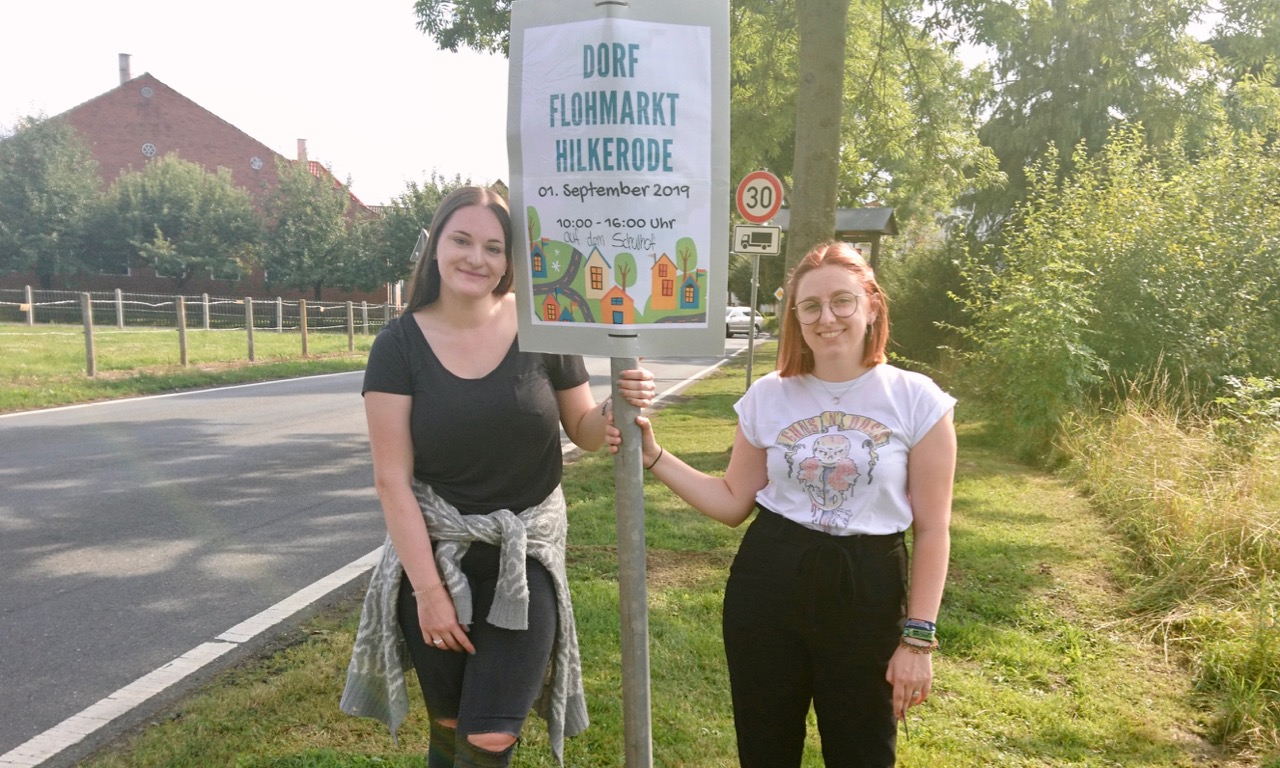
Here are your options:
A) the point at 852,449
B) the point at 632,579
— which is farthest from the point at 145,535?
the point at 852,449

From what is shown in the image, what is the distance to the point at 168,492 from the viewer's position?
742 cm

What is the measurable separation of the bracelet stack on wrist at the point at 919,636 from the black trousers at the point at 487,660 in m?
0.88

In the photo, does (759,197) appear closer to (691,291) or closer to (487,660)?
(691,291)

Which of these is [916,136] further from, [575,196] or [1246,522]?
[575,196]

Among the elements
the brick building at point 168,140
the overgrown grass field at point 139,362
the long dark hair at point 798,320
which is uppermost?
the brick building at point 168,140

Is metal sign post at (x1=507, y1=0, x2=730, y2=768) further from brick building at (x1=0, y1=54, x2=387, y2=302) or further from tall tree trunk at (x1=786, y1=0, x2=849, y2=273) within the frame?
brick building at (x1=0, y1=54, x2=387, y2=302)

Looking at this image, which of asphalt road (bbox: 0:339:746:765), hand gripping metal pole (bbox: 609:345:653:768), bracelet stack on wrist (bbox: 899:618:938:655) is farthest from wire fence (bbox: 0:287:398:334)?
bracelet stack on wrist (bbox: 899:618:938:655)

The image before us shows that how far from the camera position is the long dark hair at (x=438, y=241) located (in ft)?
7.63

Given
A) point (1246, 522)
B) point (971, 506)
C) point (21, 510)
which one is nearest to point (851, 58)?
point (971, 506)

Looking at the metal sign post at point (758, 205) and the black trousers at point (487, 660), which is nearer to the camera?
the black trousers at point (487, 660)

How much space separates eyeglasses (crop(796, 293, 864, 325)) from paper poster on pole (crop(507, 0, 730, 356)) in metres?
0.26

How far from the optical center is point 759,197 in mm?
11484

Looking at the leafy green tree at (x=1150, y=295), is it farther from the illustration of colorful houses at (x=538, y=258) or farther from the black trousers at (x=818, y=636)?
the illustration of colorful houses at (x=538, y=258)

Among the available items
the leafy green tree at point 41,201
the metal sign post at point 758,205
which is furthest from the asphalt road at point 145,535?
the leafy green tree at point 41,201
